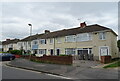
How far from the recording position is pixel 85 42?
85.8 ft

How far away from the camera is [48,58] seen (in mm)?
21016

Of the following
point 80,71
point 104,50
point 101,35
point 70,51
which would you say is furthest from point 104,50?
point 80,71

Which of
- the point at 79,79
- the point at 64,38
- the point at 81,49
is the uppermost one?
the point at 64,38

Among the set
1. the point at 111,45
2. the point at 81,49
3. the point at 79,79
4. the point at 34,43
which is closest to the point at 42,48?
the point at 34,43

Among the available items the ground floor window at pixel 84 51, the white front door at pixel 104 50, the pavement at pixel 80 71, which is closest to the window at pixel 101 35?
the white front door at pixel 104 50

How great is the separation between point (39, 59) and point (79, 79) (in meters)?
13.5

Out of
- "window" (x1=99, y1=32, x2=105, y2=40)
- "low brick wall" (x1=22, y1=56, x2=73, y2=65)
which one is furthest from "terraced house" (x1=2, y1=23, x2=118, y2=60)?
"low brick wall" (x1=22, y1=56, x2=73, y2=65)

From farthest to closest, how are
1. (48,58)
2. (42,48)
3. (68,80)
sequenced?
(42,48) → (48,58) → (68,80)

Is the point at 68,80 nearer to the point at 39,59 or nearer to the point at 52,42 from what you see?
the point at 39,59

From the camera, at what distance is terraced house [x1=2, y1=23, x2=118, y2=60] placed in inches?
926

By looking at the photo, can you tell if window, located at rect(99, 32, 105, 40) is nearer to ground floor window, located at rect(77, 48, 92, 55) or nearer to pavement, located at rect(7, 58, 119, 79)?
ground floor window, located at rect(77, 48, 92, 55)

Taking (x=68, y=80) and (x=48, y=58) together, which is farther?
(x=48, y=58)

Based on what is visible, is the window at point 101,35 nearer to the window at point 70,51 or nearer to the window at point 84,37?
the window at point 84,37

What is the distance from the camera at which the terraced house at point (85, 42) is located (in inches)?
926
